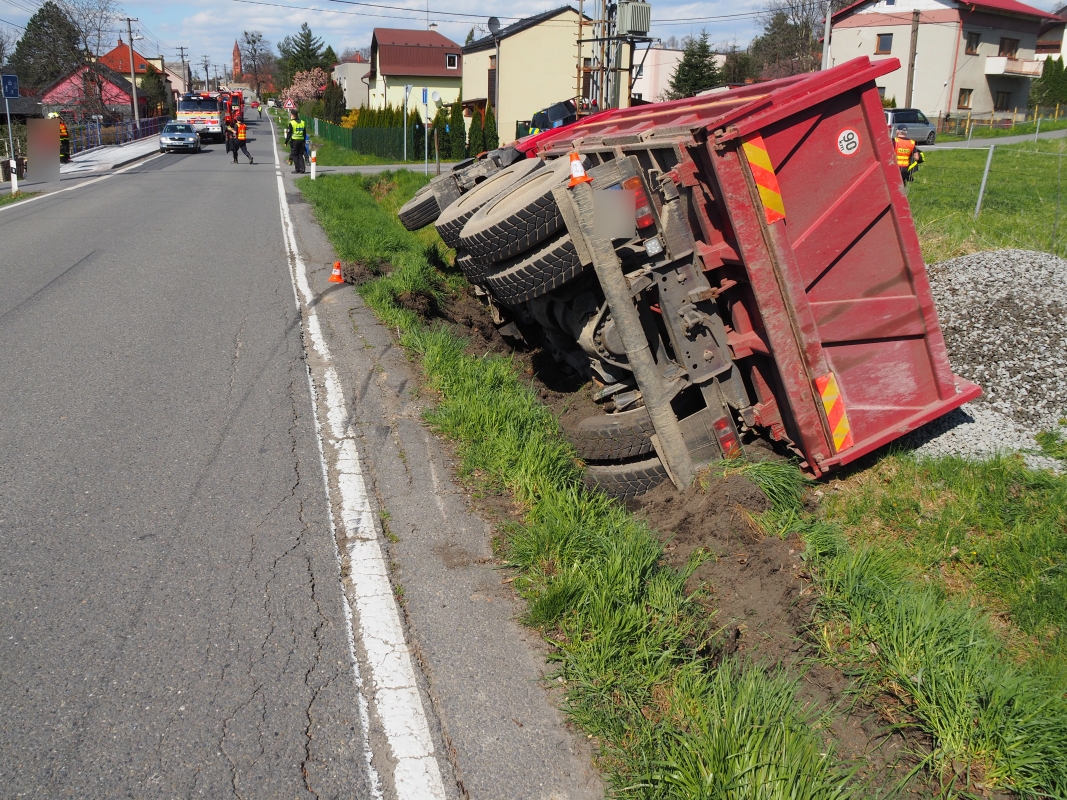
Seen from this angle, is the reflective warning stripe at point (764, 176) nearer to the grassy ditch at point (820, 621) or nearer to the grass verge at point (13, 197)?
the grassy ditch at point (820, 621)

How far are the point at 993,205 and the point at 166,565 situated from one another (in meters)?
14.1

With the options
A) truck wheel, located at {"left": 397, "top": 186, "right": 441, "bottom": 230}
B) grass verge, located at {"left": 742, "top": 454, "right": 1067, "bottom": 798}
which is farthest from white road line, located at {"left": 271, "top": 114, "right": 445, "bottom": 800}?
truck wheel, located at {"left": 397, "top": 186, "right": 441, "bottom": 230}

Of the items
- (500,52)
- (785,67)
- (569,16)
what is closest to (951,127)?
(785,67)

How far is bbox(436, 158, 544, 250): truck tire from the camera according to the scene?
711 cm

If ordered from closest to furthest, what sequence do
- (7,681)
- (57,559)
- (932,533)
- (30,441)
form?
(7,681)
(57,559)
(932,533)
(30,441)

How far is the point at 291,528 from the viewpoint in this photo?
438 centimetres

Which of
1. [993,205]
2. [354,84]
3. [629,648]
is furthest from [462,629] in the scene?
[354,84]

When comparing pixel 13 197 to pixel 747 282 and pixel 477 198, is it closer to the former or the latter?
pixel 477 198

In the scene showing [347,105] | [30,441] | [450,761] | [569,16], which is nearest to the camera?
[450,761]

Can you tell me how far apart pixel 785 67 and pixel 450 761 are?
179ft

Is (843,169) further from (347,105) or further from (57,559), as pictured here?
(347,105)

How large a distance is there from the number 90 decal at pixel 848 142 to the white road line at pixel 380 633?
341 cm

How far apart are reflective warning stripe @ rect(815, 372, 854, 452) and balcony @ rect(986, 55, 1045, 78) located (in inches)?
2086

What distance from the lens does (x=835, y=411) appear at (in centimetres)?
502
